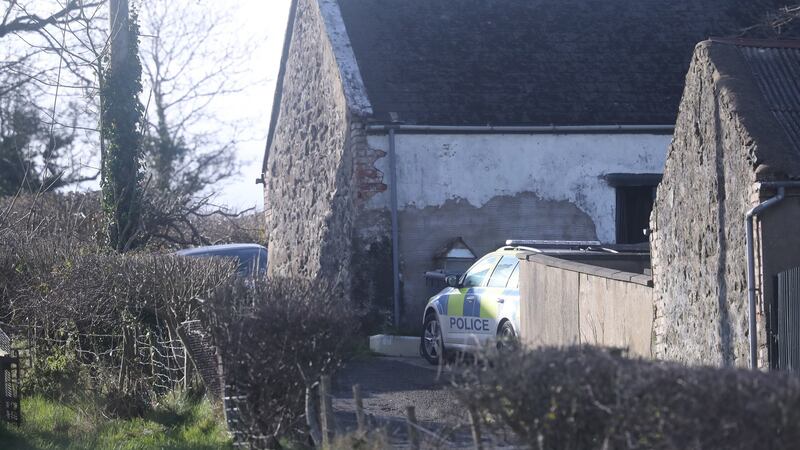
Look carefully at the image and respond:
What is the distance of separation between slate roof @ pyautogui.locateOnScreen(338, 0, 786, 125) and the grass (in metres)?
8.35

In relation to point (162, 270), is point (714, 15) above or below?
above

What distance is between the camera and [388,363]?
15320 mm

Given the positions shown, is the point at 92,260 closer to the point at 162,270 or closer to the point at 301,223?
the point at 162,270

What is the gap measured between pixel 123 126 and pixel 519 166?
7.32 m

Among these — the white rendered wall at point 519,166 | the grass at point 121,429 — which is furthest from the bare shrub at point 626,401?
the white rendered wall at point 519,166

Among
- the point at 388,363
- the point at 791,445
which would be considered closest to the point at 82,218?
the point at 388,363

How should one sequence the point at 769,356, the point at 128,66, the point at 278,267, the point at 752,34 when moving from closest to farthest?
the point at 769,356 → the point at 128,66 → the point at 752,34 → the point at 278,267

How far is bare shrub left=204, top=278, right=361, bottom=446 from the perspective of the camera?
309 inches

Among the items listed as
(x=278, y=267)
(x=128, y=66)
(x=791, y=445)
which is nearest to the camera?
(x=791, y=445)

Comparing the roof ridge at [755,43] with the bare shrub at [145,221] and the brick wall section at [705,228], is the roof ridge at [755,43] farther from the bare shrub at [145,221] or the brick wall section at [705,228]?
the bare shrub at [145,221]

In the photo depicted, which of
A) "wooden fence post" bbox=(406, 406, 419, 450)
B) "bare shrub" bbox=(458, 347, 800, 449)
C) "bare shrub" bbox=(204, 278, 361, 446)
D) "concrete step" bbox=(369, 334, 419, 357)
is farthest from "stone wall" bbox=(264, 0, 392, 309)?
"bare shrub" bbox=(458, 347, 800, 449)

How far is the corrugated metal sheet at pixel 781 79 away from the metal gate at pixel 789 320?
1.23m

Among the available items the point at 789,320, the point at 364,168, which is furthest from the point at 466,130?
the point at 789,320

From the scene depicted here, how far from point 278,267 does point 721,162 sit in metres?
13.8
